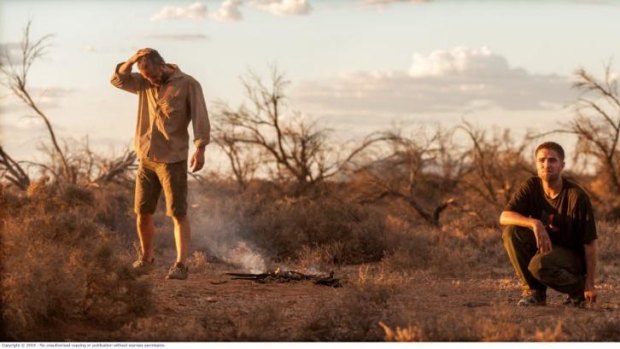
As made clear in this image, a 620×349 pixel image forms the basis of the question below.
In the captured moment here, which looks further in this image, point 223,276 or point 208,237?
point 208,237

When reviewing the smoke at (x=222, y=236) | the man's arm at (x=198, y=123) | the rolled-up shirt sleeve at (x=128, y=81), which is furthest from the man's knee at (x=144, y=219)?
the smoke at (x=222, y=236)

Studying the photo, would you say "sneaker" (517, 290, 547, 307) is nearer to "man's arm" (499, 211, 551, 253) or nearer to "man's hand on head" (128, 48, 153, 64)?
"man's arm" (499, 211, 551, 253)

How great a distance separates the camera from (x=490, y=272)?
1093 cm

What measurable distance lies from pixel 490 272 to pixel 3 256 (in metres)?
5.90

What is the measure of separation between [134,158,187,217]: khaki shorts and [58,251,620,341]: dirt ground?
2.26ft

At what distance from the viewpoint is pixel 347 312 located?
21.9 feet

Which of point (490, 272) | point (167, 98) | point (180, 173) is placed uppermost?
point (167, 98)

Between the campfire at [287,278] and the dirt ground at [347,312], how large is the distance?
114 millimetres

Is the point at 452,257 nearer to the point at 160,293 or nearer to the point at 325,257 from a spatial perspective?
the point at 325,257

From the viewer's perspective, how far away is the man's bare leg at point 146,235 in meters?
9.26

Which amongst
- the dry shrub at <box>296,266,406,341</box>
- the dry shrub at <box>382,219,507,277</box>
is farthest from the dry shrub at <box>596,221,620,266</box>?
the dry shrub at <box>296,266,406,341</box>

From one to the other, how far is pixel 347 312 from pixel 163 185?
3.10 meters

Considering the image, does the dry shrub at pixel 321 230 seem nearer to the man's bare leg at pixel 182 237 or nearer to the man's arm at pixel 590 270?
the man's bare leg at pixel 182 237

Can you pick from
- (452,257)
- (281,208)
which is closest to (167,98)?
(452,257)
